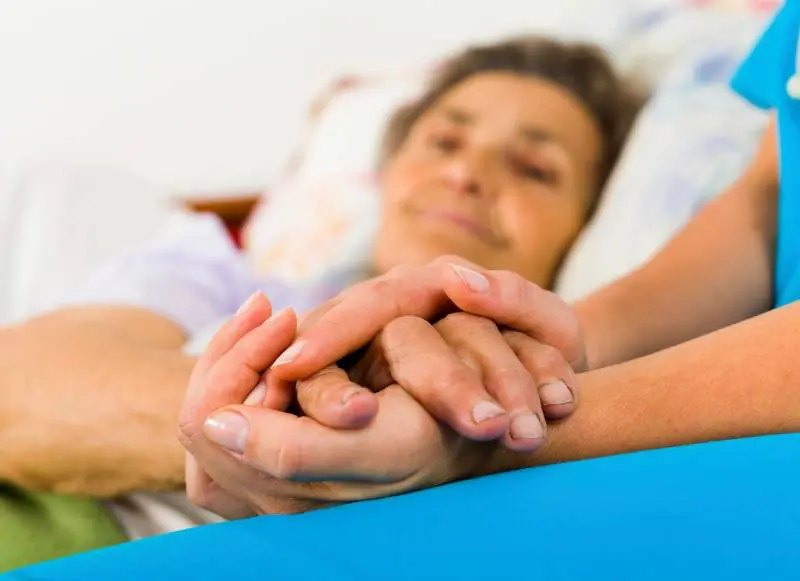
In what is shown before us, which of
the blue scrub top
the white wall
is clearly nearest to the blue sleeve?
the blue scrub top

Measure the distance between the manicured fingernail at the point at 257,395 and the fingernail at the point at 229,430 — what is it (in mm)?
31

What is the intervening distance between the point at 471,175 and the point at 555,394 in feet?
2.24

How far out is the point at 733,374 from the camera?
0.48m

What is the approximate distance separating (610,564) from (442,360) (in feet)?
0.45

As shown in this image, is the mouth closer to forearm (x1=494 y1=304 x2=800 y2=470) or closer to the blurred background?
the blurred background

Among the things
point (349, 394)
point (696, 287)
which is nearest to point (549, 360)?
point (349, 394)

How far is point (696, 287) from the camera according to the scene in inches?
27.8

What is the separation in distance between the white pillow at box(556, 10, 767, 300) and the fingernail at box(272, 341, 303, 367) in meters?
0.57

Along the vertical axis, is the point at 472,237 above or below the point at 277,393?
below

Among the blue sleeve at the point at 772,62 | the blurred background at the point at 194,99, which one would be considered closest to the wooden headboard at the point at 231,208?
the blurred background at the point at 194,99

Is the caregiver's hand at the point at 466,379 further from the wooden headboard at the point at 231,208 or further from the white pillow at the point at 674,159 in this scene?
the wooden headboard at the point at 231,208

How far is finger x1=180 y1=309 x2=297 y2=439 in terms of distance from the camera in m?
0.46

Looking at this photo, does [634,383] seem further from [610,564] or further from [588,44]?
[588,44]

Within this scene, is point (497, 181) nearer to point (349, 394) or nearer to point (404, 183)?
point (404, 183)
